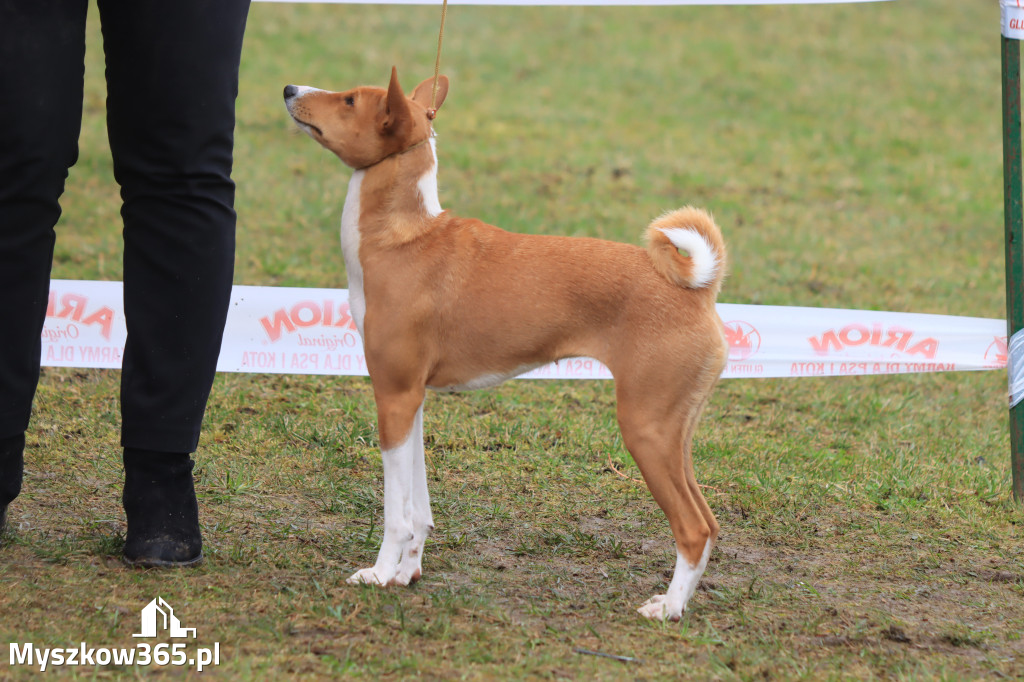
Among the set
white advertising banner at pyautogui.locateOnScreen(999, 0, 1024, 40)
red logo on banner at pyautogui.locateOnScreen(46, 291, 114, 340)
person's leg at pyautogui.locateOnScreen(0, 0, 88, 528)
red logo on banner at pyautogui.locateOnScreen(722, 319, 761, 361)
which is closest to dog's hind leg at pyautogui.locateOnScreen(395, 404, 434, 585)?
person's leg at pyautogui.locateOnScreen(0, 0, 88, 528)

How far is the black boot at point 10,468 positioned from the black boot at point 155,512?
0.29 meters

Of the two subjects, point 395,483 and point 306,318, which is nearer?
point 395,483

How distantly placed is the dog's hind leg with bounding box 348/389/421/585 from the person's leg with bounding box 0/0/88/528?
2.90ft

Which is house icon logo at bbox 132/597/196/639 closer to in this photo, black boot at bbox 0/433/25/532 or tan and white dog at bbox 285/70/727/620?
A: tan and white dog at bbox 285/70/727/620

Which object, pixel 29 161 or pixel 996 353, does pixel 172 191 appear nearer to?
pixel 29 161

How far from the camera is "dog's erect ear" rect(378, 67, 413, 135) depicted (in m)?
2.70

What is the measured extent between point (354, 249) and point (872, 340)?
2.33m

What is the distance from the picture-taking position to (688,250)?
2715 millimetres

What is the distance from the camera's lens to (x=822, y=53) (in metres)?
11.5

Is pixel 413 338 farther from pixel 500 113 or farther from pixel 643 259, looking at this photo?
pixel 500 113

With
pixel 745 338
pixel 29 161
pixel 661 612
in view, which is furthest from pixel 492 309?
pixel 745 338

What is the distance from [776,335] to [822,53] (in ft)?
26.2

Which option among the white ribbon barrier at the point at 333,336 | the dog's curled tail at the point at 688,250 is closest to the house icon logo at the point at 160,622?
the dog's curled tail at the point at 688,250

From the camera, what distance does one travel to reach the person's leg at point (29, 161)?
2570 mm
